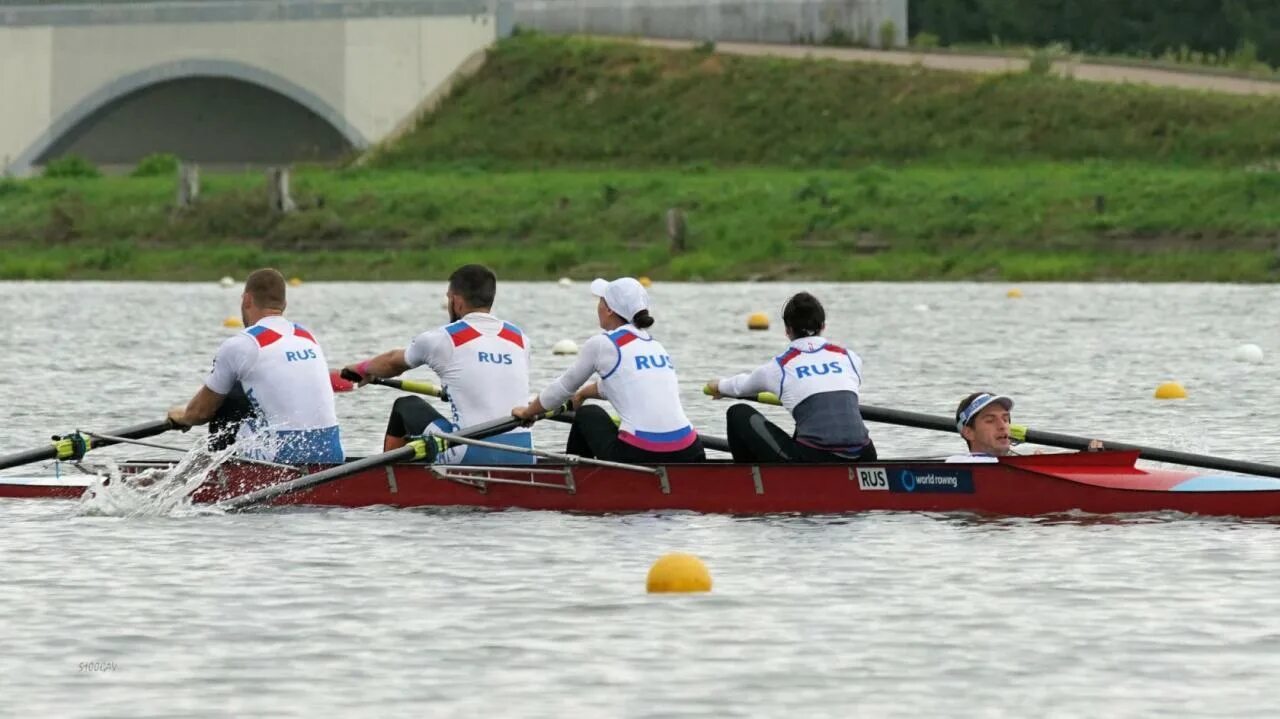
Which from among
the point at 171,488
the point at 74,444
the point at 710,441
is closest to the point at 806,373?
the point at 710,441

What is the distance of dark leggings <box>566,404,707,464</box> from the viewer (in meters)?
14.8

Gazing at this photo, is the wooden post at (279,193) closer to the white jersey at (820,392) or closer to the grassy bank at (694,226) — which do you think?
the grassy bank at (694,226)

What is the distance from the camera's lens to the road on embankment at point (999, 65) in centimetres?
5209

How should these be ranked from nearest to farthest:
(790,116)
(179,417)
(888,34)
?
(179,417) < (790,116) < (888,34)

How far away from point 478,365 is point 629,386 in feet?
3.46

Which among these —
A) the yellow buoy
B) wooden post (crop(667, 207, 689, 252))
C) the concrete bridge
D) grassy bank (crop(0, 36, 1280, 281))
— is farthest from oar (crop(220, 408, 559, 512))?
the concrete bridge

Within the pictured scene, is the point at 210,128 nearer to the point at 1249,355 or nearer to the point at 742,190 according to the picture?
the point at 742,190

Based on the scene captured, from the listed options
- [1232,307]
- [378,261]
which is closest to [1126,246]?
[1232,307]

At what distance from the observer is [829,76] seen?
55.2m

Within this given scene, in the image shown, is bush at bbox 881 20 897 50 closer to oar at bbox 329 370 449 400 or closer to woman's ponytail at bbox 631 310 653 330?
oar at bbox 329 370 449 400

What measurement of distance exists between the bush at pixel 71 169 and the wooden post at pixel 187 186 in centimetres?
863

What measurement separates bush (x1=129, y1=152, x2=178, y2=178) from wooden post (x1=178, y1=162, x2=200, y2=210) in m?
7.53

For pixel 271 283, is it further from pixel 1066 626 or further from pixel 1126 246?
pixel 1126 246

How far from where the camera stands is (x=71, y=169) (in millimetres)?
59438
